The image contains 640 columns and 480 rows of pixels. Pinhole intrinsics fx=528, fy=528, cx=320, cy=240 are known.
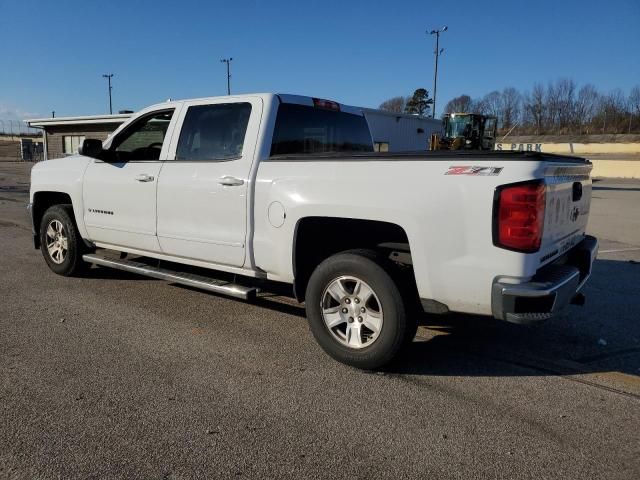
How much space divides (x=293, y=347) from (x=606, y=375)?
7.75ft

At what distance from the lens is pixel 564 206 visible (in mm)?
3752

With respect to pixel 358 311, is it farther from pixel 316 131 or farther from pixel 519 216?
pixel 316 131

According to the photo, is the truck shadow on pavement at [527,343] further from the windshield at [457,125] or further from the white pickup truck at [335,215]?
the windshield at [457,125]

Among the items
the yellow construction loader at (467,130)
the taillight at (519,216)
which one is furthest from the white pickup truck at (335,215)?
the yellow construction loader at (467,130)

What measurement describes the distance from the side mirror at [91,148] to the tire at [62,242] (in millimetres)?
995

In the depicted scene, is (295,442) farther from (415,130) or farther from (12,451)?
(415,130)

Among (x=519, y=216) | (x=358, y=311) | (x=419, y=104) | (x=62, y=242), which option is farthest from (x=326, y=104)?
(x=419, y=104)

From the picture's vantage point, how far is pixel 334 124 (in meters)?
5.37

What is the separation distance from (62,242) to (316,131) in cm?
343

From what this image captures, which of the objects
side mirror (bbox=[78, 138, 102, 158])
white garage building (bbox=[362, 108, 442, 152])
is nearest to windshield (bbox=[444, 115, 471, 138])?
white garage building (bbox=[362, 108, 442, 152])

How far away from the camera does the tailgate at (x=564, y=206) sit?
3.37 m

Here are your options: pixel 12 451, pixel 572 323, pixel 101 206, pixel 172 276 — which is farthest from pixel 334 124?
pixel 12 451

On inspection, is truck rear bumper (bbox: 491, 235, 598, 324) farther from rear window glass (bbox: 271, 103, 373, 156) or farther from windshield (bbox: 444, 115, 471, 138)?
windshield (bbox: 444, 115, 471, 138)

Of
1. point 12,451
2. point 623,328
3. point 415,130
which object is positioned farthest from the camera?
point 415,130
